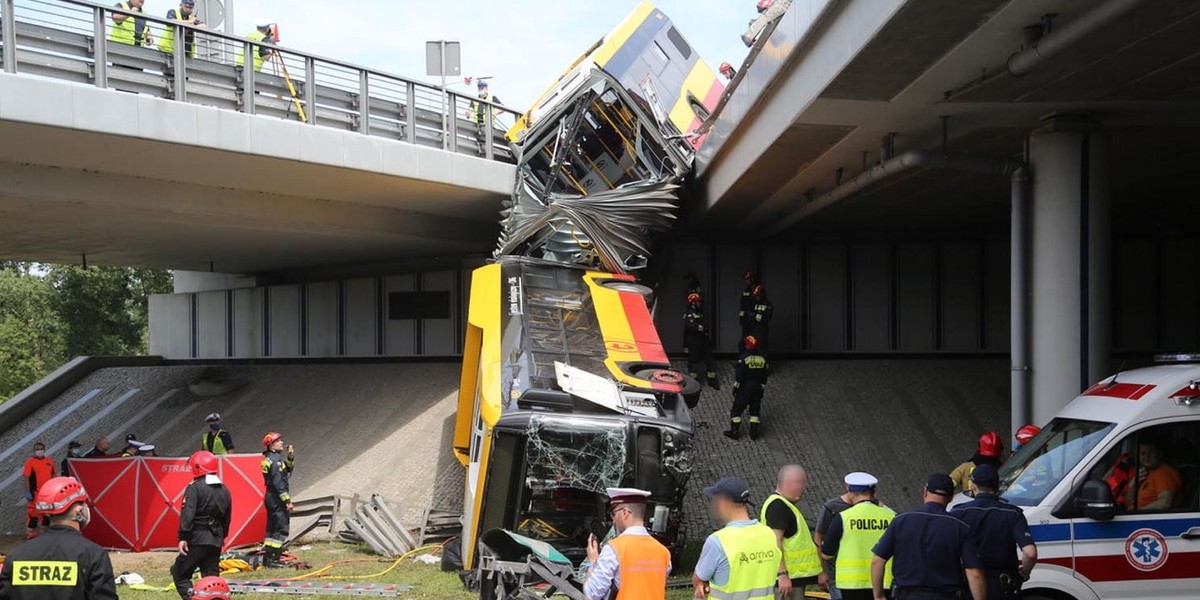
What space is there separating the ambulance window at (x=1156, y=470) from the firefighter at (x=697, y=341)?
1144cm

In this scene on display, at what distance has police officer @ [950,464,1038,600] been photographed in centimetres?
646

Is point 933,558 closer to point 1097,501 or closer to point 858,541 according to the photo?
point 858,541

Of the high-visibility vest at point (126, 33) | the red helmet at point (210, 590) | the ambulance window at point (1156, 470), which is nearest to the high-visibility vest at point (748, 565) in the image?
the ambulance window at point (1156, 470)

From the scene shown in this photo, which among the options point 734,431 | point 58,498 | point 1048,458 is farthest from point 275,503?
point 1048,458

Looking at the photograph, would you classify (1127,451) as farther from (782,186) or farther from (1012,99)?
(782,186)

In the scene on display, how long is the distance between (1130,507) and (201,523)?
7.42m

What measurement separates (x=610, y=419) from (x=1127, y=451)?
4.49 meters

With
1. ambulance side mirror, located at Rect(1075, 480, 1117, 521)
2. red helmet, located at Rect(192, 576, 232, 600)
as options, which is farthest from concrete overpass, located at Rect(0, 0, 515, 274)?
ambulance side mirror, located at Rect(1075, 480, 1117, 521)

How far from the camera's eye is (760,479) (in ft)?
51.9

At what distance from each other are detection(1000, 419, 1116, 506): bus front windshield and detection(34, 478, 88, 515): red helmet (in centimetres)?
580

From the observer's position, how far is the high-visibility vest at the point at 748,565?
5.72m

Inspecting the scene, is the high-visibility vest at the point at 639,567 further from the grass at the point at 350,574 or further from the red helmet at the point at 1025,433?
the red helmet at the point at 1025,433

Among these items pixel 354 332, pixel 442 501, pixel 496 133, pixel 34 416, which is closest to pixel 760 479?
pixel 442 501

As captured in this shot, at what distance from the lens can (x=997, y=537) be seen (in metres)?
6.48
